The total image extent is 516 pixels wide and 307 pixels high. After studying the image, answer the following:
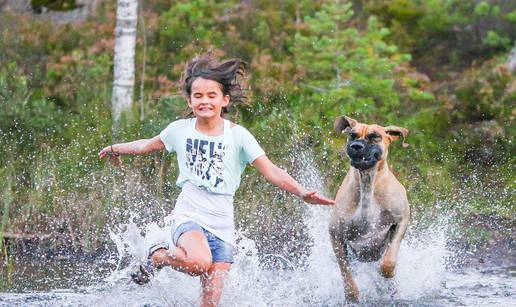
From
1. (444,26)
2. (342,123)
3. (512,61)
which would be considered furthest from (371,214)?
(444,26)

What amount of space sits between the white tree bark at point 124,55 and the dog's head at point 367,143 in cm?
638

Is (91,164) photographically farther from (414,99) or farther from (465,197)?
(414,99)

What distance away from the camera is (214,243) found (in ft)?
20.2

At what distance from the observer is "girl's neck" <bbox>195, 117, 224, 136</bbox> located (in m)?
6.27

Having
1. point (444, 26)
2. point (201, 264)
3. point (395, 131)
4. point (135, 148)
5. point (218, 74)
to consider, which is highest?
point (444, 26)

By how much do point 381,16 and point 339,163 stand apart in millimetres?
7129

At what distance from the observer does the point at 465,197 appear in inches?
422

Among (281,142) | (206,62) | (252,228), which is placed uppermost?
(206,62)

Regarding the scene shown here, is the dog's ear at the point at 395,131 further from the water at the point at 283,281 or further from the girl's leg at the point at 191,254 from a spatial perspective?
the girl's leg at the point at 191,254

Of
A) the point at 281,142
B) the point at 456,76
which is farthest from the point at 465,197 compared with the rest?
the point at 456,76

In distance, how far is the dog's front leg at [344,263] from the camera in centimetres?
749

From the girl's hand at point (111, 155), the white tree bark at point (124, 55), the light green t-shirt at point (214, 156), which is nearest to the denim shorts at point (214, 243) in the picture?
the light green t-shirt at point (214, 156)

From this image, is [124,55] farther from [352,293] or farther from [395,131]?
[352,293]

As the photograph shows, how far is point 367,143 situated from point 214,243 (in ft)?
5.31
